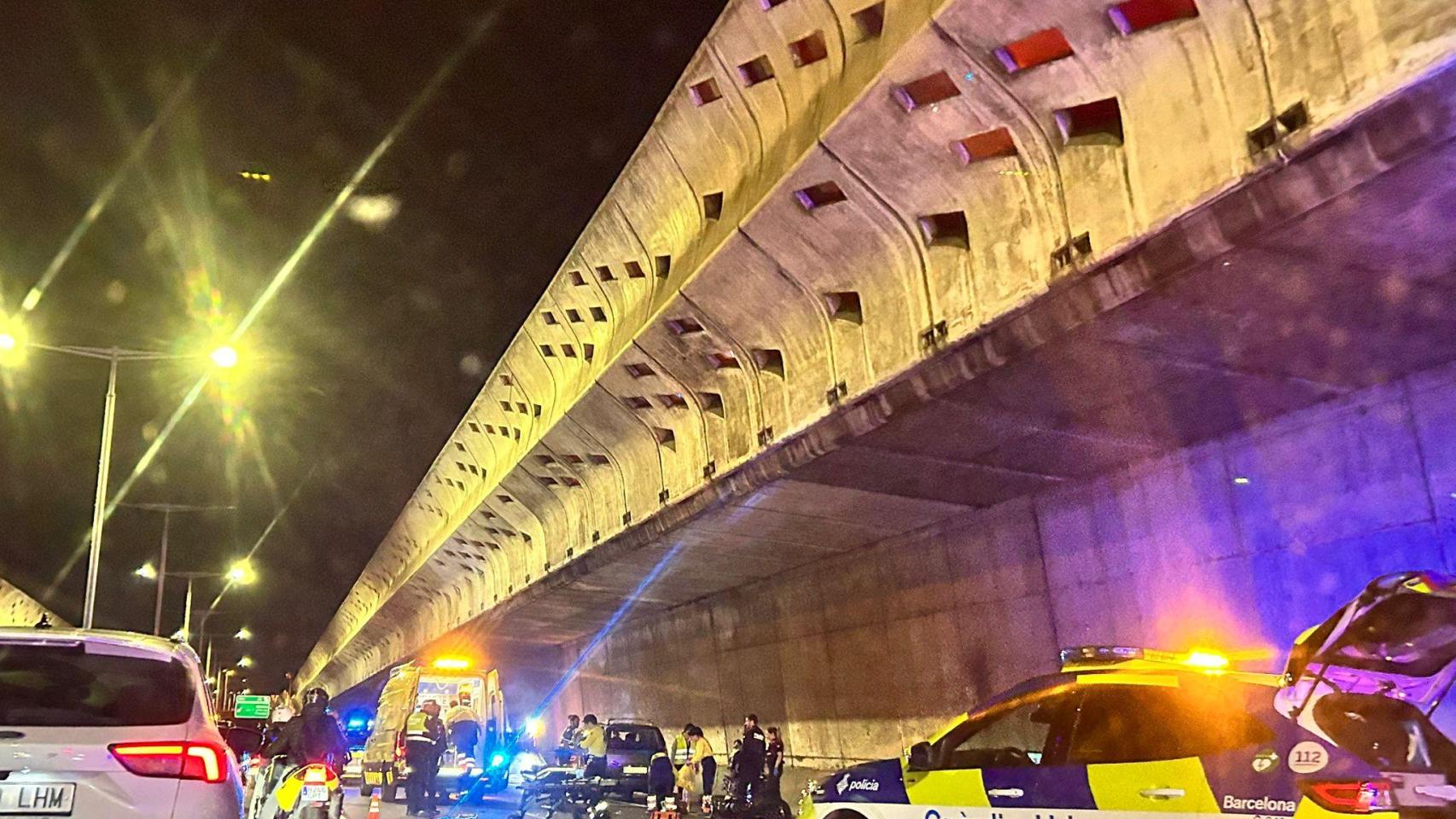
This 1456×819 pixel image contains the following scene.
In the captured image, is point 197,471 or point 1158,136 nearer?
point 1158,136

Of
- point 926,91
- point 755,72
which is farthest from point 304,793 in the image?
point 926,91

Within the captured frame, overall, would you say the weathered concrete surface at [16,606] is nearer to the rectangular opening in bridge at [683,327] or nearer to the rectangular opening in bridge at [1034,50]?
the rectangular opening in bridge at [683,327]

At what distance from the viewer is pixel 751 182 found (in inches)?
427

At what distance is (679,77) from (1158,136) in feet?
15.6

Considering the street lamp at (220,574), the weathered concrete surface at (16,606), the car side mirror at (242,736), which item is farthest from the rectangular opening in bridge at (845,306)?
the weathered concrete surface at (16,606)

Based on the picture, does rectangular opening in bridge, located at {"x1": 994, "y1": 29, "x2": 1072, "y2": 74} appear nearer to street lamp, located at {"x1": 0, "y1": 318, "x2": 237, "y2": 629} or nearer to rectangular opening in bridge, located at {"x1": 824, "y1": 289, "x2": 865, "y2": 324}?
rectangular opening in bridge, located at {"x1": 824, "y1": 289, "x2": 865, "y2": 324}

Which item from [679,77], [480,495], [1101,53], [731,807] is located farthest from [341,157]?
[480,495]

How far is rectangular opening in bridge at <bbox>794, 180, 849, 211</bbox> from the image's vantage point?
9.80 m

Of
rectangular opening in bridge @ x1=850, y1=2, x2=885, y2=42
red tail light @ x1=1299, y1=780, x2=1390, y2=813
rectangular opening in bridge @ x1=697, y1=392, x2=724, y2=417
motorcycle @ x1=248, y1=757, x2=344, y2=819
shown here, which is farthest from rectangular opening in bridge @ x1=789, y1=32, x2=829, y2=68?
motorcycle @ x1=248, y1=757, x2=344, y2=819

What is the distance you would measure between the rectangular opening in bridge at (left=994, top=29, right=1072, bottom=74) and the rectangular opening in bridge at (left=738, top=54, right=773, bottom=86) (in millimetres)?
3134

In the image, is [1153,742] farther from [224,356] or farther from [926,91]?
[224,356]

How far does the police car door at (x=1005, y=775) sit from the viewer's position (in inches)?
257

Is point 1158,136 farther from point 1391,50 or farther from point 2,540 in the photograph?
point 2,540

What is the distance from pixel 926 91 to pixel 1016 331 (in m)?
1.94
